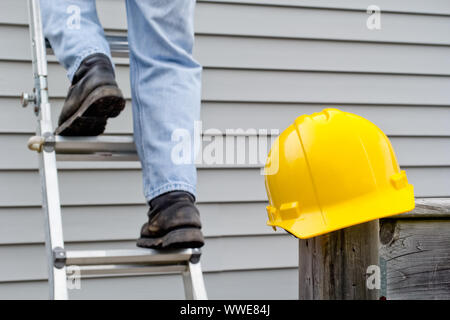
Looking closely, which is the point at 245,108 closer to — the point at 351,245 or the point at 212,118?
the point at 212,118

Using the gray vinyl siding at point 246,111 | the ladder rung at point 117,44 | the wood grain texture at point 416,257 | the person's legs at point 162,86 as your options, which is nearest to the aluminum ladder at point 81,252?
the person's legs at point 162,86

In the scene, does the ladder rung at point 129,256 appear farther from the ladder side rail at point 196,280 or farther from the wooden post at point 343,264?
A: the wooden post at point 343,264

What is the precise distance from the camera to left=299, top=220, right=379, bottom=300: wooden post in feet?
5.29

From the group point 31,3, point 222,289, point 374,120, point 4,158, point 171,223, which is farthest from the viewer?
point 374,120

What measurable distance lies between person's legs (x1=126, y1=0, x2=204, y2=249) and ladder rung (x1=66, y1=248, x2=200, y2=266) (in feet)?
0.11

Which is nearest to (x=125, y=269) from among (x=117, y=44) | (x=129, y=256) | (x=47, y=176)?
(x=129, y=256)

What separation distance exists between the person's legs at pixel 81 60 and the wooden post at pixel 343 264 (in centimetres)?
65

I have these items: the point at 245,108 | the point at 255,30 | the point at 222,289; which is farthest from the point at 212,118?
the point at 222,289

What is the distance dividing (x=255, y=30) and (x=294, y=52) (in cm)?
22

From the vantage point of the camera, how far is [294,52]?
9.84 feet

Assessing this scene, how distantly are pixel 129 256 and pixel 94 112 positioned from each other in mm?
383

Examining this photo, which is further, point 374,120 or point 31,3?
point 374,120

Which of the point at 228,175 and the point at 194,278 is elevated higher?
the point at 228,175

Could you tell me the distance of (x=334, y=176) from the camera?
173cm
